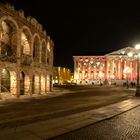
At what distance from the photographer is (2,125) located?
13.7 metres

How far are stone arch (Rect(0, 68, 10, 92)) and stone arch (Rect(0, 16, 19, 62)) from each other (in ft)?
5.24

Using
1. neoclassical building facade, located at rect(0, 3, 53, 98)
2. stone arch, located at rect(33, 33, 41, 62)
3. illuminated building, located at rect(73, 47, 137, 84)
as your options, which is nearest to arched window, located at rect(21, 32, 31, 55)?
neoclassical building facade, located at rect(0, 3, 53, 98)

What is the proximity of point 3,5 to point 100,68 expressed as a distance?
131449mm

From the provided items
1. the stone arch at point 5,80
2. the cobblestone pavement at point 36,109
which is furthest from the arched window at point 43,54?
the cobblestone pavement at point 36,109

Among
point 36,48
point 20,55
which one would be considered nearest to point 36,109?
point 20,55

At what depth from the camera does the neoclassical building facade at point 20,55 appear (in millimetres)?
32000

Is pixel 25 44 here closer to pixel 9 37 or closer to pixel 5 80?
pixel 9 37

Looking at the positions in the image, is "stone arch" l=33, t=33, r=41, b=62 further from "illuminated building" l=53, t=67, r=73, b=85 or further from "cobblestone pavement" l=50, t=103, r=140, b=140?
"illuminated building" l=53, t=67, r=73, b=85

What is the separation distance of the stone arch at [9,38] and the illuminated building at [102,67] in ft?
395

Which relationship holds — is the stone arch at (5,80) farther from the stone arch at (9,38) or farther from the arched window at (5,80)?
the stone arch at (9,38)

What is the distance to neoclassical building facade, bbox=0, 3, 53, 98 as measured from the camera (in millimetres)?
32000

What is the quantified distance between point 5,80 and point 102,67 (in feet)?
426

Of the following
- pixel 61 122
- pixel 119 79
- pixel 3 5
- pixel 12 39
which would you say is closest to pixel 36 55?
pixel 12 39

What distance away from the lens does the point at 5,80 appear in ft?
108
